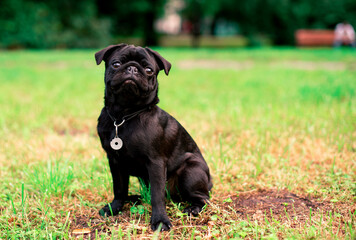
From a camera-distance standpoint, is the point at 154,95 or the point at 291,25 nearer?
the point at 154,95

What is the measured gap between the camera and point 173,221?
2732 mm

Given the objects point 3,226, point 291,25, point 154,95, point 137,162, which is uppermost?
point 291,25

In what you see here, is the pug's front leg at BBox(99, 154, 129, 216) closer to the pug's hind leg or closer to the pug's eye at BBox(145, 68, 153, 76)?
the pug's hind leg

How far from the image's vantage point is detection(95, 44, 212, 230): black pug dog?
8.47 feet

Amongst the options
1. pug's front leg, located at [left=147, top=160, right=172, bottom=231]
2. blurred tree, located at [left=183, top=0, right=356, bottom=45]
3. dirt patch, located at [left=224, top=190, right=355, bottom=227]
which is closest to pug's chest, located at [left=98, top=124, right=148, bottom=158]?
pug's front leg, located at [left=147, top=160, right=172, bottom=231]

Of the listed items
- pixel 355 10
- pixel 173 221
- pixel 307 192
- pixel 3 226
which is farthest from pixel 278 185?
pixel 355 10

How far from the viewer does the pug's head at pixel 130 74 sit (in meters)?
2.53

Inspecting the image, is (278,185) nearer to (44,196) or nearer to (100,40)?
(44,196)

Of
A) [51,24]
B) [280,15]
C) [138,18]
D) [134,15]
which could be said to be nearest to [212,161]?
[51,24]

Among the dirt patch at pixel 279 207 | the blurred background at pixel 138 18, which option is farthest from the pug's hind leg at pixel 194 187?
the blurred background at pixel 138 18

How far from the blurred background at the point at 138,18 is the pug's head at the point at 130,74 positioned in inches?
987

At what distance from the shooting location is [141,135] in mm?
2605

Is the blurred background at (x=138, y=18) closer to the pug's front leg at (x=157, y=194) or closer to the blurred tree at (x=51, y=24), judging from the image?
the blurred tree at (x=51, y=24)

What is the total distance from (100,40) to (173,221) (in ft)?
91.7
